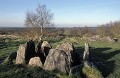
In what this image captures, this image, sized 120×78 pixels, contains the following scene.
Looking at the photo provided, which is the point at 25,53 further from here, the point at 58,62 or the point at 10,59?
the point at 58,62

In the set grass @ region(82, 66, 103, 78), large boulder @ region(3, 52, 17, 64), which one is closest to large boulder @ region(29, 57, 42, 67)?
large boulder @ region(3, 52, 17, 64)

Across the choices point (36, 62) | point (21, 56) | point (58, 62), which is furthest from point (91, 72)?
point (21, 56)

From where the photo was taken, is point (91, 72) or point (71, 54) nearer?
point (91, 72)

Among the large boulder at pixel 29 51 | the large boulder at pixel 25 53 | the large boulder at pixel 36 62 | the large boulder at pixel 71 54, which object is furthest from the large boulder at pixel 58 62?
the large boulder at pixel 29 51

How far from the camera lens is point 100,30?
267 ft

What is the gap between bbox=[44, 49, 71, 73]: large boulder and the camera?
19.4m

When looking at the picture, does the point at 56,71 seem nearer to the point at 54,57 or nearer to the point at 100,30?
the point at 54,57

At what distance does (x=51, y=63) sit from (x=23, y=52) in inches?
164

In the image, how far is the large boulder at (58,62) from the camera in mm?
19391

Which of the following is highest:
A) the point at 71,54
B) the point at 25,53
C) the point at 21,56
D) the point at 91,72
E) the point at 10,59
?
the point at 71,54

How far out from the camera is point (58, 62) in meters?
19.9

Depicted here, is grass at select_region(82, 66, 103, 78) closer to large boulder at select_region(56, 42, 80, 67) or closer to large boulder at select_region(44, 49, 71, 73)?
large boulder at select_region(44, 49, 71, 73)

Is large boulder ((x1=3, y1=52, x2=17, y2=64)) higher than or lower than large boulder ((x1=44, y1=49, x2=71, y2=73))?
lower

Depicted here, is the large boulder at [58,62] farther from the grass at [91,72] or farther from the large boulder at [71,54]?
the grass at [91,72]
